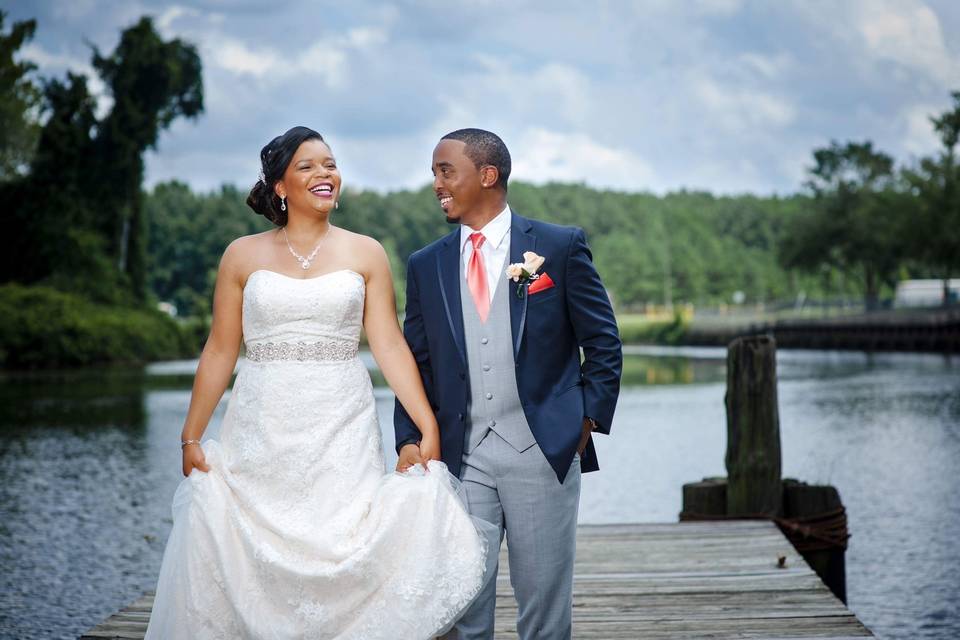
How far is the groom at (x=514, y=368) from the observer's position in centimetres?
404

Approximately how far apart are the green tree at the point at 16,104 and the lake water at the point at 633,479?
1349 inches

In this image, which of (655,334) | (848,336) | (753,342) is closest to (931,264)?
(848,336)

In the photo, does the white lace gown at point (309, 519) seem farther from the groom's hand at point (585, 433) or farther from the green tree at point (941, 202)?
the green tree at point (941, 202)

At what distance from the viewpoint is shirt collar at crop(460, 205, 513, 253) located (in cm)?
420

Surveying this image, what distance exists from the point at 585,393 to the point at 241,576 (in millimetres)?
1310

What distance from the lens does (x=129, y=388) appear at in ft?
106

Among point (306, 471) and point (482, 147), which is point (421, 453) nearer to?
point (306, 471)

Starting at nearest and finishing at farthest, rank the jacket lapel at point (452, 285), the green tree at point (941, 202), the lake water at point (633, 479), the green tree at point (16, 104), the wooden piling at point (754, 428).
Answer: the jacket lapel at point (452, 285) < the wooden piling at point (754, 428) < the lake water at point (633, 479) < the green tree at point (941, 202) < the green tree at point (16, 104)

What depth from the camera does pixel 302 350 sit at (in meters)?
4.27

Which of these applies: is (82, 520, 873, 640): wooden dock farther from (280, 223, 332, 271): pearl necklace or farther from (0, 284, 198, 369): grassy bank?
(0, 284, 198, 369): grassy bank

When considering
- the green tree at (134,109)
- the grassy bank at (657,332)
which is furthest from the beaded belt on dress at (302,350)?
the grassy bank at (657,332)

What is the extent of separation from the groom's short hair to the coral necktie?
0.97 feet

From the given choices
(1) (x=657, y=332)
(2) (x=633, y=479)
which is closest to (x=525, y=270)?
(2) (x=633, y=479)

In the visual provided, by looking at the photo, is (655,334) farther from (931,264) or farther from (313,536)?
(313,536)
